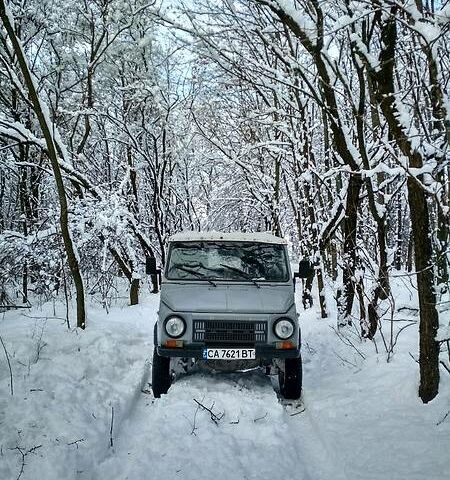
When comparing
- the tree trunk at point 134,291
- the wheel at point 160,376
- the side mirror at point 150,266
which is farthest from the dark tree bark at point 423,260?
the tree trunk at point 134,291

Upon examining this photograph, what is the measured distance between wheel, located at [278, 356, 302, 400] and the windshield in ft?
3.65

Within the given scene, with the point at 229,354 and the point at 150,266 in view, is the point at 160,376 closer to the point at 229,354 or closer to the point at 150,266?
the point at 229,354

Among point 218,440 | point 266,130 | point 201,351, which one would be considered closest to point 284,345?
point 201,351

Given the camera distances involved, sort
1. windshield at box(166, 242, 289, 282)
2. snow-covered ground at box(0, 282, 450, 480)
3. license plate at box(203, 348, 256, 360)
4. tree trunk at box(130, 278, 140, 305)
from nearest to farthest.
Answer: snow-covered ground at box(0, 282, 450, 480) → license plate at box(203, 348, 256, 360) → windshield at box(166, 242, 289, 282) → tree trunk at box(130, 278, 140, 305)

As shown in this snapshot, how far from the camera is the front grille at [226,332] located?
4973mm

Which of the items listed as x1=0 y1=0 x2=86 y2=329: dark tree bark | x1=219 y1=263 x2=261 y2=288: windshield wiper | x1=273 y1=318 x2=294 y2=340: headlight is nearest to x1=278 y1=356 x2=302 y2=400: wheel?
x1=273 y1=318 x2=294 y2=340: headlight

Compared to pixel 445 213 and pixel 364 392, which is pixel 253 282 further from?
pixel 445 213

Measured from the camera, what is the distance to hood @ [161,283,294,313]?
505 centimetres

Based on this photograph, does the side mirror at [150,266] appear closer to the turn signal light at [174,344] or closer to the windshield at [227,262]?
the windshield at [227,262]

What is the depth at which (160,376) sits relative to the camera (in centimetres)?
505

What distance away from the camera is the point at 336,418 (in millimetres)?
4496

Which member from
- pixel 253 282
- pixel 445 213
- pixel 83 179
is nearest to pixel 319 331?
pixel 253 282

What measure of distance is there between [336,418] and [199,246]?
276 centimetres

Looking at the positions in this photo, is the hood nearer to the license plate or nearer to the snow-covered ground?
the license plate
